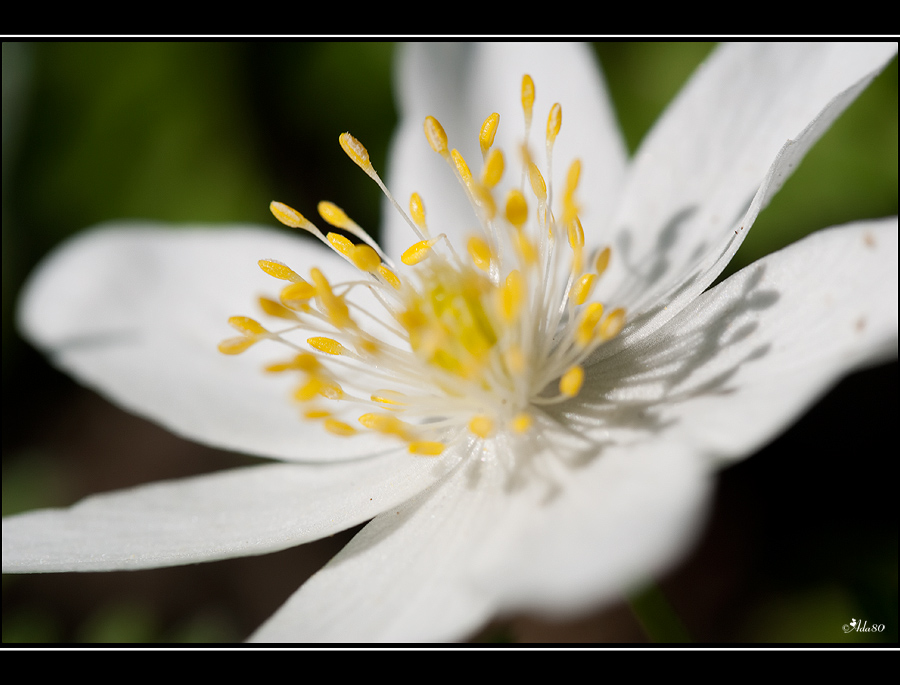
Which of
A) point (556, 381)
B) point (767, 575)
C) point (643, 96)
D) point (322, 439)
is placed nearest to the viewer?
point (556, 381)

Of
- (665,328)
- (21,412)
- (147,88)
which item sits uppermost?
(147,88)

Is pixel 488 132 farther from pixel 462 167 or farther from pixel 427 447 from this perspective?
pixel 427 447

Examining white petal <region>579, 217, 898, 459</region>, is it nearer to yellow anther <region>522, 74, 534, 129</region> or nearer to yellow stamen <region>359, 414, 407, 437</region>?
yellow stamen <region>359, 414, 407, 437</region>

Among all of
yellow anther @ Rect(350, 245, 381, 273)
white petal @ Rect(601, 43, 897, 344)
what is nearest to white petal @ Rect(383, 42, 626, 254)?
white petal @ Rect(601, 43, 897, 344)

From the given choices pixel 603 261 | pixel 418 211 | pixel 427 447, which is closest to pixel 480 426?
pixel 427 447

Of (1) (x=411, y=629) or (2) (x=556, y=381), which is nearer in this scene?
(1) (x=411, y=629)
